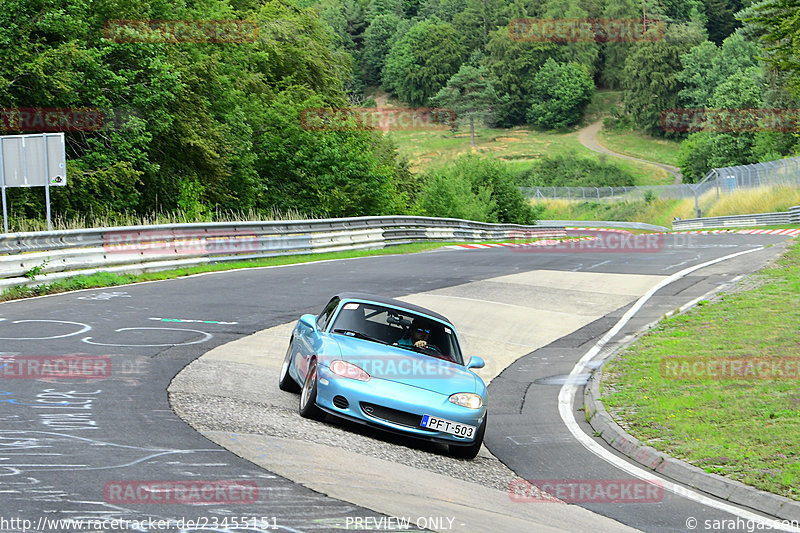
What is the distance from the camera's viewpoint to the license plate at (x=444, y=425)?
874 centimetres

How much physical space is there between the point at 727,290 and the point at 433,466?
45.2 feet

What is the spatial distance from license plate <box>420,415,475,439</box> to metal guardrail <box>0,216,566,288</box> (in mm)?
10427

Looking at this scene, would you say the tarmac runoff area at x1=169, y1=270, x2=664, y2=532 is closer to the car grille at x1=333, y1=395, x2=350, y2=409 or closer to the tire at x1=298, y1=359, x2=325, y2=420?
the tire at x1=298, y1=359, x2=325, y2=420

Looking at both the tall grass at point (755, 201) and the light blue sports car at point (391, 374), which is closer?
the light blue sports car at point (391, 374)

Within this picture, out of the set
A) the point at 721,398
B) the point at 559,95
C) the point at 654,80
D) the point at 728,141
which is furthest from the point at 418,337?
the point at 559,95

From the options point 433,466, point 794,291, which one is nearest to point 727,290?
point 794,291

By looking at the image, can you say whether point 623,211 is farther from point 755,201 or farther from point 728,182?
point 755,201

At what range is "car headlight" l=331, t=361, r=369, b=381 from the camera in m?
8.90

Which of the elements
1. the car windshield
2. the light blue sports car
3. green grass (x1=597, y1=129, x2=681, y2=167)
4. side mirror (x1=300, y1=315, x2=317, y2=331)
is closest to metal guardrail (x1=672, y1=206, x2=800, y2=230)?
the car windshield

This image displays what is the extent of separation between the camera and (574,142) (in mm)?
151625

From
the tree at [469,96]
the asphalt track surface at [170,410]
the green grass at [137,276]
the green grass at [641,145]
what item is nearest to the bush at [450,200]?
the green grass at [137,276]

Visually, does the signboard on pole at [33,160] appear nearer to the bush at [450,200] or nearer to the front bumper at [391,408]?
the front bumper at [391,408]

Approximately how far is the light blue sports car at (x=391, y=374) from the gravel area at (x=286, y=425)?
21 centimetres

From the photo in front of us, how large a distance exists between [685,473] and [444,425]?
7.36 feet
